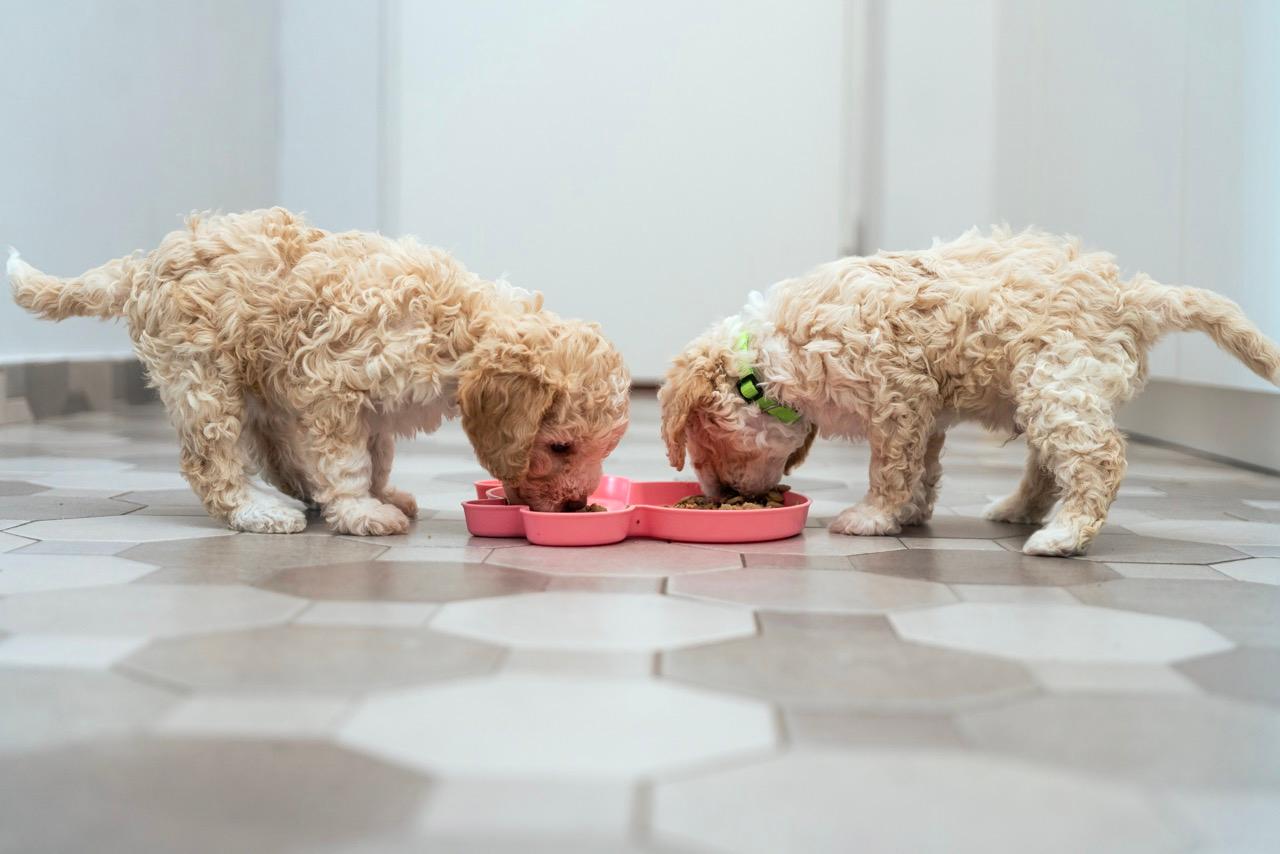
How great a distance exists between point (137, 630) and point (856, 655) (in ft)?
3.71

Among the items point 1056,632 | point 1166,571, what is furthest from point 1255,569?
point 1056,632

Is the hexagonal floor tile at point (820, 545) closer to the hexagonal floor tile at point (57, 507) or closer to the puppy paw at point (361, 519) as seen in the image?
the puppy paw at point (361, 519)

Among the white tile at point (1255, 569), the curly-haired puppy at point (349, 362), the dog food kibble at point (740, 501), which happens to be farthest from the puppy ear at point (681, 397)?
the white tile at point (1255, 569)

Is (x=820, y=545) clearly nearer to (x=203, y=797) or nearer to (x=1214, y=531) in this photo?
(x=1214, y=531)

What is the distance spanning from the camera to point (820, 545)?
9.22ft

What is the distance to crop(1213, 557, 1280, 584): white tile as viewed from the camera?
2404 millimetres

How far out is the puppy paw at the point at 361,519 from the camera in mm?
2816

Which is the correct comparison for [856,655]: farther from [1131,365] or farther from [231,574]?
[1131,365]

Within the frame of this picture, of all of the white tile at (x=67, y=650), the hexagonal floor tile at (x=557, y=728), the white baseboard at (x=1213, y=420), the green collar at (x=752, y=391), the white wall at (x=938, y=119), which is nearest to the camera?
the hexagonal floor tile at (x=557, y=728)

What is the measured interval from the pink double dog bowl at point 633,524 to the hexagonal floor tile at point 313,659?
0.92 meters

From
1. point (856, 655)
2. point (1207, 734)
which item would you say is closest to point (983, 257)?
point (856, 655)

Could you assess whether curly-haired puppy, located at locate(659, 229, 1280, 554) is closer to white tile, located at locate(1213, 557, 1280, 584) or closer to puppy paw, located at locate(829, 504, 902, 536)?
puppy paw, located at locate(829, 504, 902, 536)

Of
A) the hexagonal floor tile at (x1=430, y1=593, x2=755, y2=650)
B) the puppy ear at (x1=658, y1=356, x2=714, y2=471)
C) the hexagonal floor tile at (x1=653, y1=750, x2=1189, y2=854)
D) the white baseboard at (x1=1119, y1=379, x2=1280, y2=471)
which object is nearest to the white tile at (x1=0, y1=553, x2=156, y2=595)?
the hexagonal floor tile at (x1=430, y1=593, x2=755, y2=650)

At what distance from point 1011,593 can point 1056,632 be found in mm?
329
